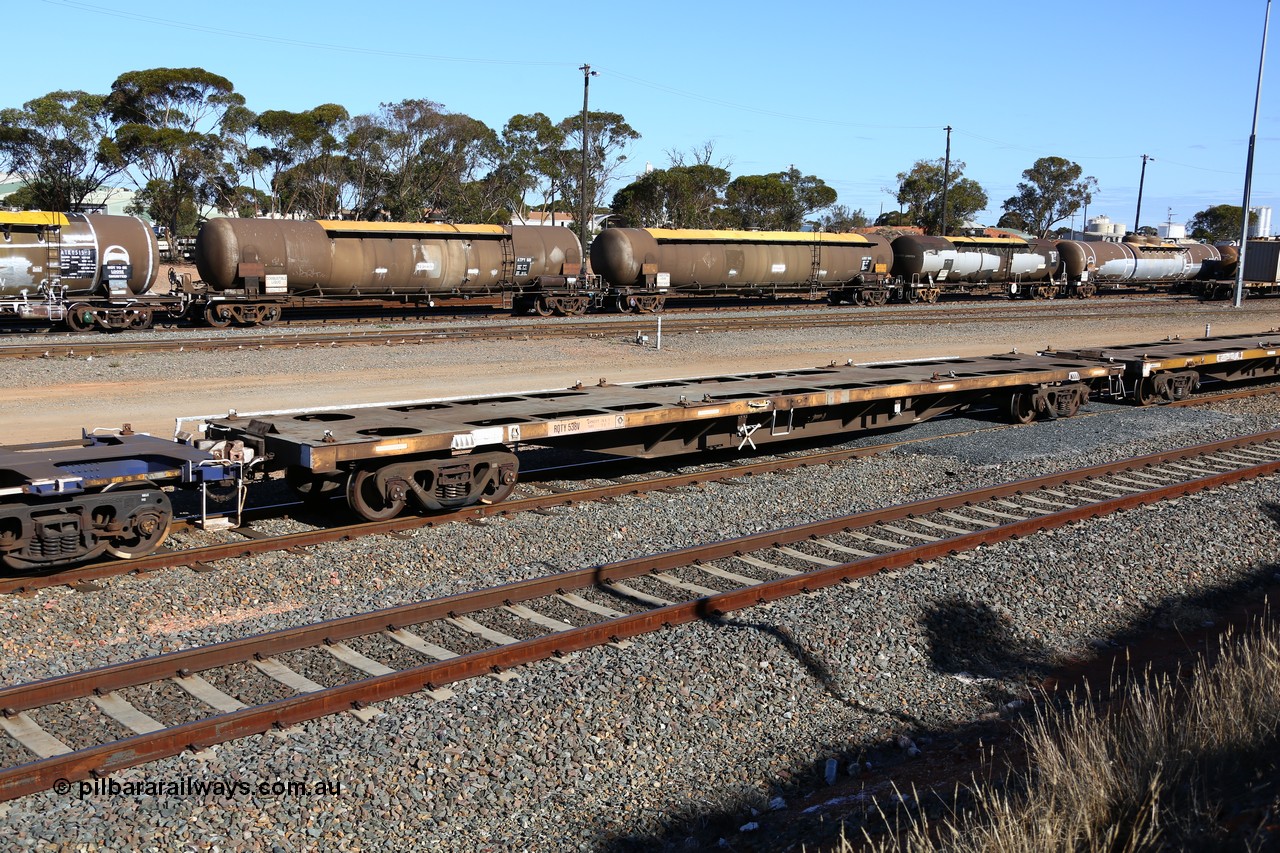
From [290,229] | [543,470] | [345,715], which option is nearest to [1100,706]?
[345,715]

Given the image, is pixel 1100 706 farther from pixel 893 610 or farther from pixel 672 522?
pixel 672 522

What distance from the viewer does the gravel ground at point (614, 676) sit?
17.6ft

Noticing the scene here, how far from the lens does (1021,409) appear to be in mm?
17391

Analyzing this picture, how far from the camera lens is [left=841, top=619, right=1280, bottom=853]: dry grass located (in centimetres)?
433

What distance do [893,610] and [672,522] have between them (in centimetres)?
313

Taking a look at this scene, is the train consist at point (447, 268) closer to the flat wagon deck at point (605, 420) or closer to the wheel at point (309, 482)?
the flat wagon deck at point (605, 420)

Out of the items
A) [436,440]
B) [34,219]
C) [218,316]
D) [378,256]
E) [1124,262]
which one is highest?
[1124,262]

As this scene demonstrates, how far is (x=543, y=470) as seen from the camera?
13.0 metres

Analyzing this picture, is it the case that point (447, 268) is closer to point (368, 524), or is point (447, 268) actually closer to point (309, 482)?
point (309, 482)

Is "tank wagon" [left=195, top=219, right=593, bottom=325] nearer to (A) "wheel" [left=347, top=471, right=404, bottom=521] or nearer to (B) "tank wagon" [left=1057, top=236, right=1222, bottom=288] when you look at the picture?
(A) "wheel" [left=347, top=471, right=404, bottom=521]

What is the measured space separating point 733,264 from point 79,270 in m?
21.4

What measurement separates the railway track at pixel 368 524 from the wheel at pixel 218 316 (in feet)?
61.0

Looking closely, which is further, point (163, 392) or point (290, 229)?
point (290, 229)

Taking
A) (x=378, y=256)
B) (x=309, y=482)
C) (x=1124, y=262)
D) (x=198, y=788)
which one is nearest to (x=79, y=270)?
(x=378, y=256)
